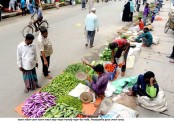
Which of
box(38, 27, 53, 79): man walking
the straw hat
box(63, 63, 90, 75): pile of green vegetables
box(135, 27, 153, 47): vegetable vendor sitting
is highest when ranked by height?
box(38, 27, 53, 79): man walking

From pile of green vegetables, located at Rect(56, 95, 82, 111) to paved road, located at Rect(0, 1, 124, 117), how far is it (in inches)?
42.9

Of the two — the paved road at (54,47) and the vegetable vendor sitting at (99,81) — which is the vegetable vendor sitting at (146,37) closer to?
the paved road at (54,47)

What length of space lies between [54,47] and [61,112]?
17.9 ft

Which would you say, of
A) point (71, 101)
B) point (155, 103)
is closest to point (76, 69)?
point (71, 101)

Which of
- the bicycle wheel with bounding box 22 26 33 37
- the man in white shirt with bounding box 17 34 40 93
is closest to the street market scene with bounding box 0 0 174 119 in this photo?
the man in white shirt with bounding box 17 34 40 93

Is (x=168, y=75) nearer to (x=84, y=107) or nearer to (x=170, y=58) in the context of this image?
(x=170, y=58)

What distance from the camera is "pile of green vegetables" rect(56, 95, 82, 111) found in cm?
568

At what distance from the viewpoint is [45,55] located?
6.86 meters

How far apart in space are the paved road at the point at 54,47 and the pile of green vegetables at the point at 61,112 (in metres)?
0.79

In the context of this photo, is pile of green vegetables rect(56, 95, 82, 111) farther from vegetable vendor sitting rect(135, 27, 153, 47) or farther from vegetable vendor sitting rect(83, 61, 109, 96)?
vegetable vendor sitting rect(135, 27, 153, 47)

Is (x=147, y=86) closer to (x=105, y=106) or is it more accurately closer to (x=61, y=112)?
(x=105, y=106)

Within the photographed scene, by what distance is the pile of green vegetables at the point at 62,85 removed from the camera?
20.6 feet

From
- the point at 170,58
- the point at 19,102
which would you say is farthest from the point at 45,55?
the point at 170,58

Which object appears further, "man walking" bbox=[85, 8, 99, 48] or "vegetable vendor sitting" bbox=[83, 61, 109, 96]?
"man walking" bbox=[85, 8, 99, 48]
